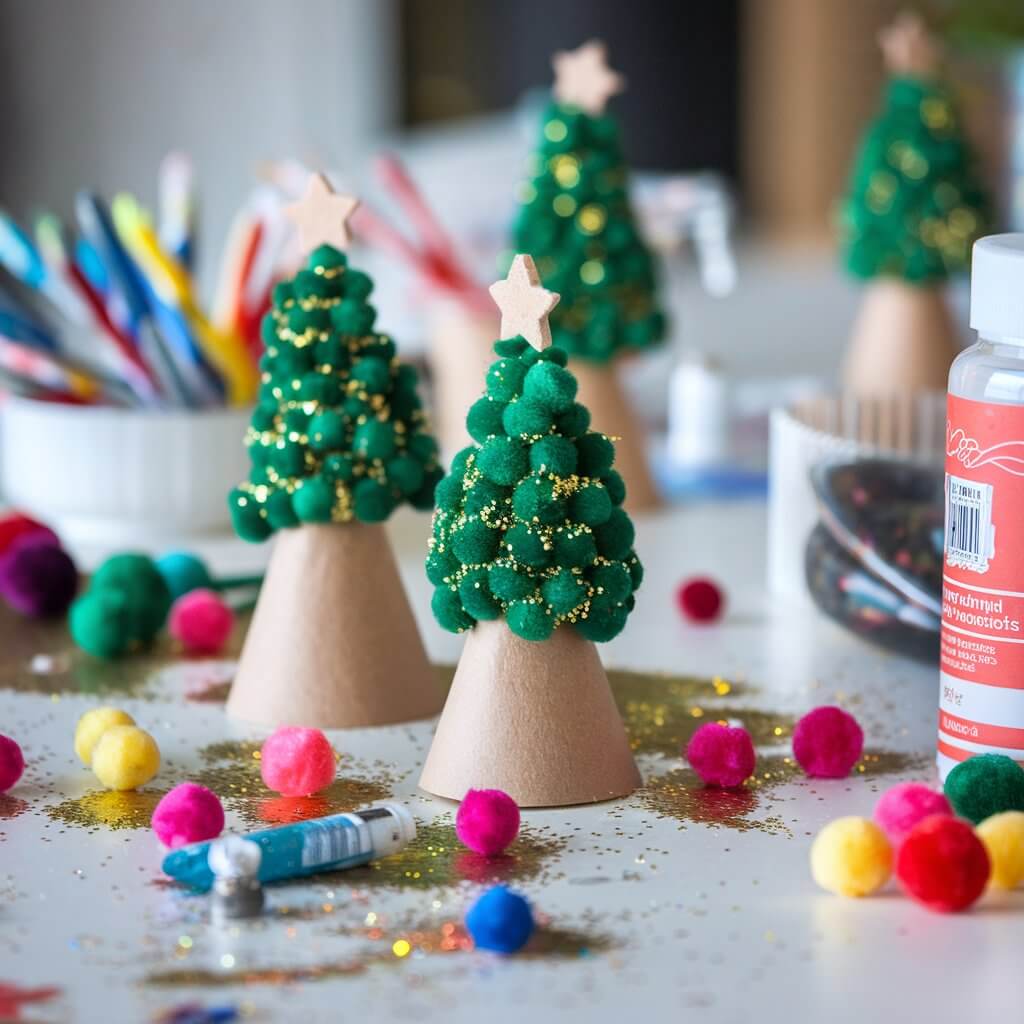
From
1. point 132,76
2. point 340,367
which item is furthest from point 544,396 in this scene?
point 132,76

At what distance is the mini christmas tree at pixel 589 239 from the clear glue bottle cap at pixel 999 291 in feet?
1.69

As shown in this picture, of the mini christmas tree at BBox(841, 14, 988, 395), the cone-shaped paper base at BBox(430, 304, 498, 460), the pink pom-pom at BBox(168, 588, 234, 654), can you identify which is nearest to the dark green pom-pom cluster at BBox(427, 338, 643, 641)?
the pink pom-pom at BBox(168, 588, 234, 654)

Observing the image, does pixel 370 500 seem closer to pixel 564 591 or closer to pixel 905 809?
pixel 564 591

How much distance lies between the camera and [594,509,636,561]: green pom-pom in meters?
0.70

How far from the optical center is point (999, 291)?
0.66 meters

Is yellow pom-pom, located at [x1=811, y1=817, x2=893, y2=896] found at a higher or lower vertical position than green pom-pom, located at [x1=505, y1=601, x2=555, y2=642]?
lower

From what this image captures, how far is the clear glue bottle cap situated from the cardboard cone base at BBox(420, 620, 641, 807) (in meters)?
0.20

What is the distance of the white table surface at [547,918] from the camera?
1.82 feet

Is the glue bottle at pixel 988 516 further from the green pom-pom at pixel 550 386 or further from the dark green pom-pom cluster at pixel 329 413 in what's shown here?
the dark green pom-pom cluster at pixel 329 413

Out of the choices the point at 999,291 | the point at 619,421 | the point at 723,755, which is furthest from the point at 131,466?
the point at 999,291

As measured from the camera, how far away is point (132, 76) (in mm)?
3445

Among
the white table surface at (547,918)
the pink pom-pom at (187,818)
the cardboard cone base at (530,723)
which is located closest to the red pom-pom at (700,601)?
the white table surface at (547,918)

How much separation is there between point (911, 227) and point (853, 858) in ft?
2.77

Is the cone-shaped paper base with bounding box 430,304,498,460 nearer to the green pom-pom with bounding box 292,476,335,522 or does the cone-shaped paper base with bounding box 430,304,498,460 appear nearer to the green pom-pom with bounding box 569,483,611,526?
the green pom-pom with bounding box 292,476,335,522
